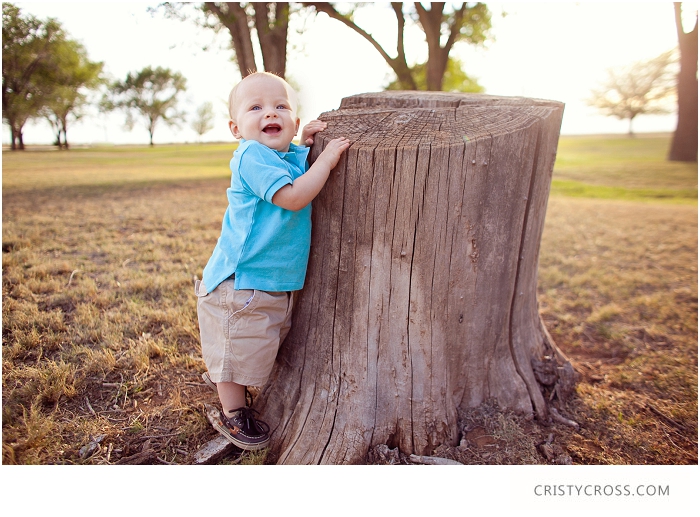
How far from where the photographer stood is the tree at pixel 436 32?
874cm

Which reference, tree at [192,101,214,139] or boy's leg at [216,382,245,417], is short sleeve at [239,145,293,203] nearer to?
boy's leg at [216,382,245,417]

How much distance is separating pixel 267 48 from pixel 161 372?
668 cm

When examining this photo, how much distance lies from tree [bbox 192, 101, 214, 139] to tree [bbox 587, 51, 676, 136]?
6.27 meters

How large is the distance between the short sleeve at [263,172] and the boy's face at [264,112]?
100 mm

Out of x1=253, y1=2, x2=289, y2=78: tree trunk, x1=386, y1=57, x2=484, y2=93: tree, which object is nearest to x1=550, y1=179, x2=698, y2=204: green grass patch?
x1=386, y1=57, x2=484, y2=93: tree

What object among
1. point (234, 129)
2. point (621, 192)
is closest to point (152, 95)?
point (234, 129)

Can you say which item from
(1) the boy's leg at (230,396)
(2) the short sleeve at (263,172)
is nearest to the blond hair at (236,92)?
(2) the short sleeve at (263,172)

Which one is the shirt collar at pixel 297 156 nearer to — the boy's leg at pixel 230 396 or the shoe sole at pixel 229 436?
the boy's leg at pixel 230 396

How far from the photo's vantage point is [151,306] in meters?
3.06

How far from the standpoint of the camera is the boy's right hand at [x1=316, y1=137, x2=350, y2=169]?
1684 millimetres

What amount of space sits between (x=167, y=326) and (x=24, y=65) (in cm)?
382

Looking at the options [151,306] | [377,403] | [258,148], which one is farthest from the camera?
[151,306]
